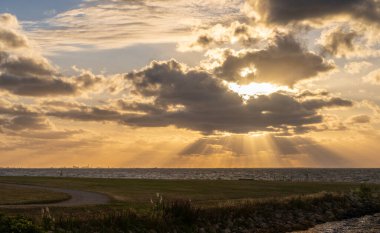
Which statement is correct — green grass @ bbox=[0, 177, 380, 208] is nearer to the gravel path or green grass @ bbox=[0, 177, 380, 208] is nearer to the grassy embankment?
the grassy embankment

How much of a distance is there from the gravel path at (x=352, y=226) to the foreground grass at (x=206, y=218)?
125cm

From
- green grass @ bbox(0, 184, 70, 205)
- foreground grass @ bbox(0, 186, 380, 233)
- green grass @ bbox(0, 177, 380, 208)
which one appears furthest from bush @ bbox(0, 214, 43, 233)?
green grass @ bbox(0, 184, 70, 205)

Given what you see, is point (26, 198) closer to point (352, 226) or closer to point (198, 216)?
point (198, 216)

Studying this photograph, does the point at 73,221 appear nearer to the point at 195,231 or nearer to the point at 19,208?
the point at 195,231

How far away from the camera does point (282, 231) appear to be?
37156 millimetres

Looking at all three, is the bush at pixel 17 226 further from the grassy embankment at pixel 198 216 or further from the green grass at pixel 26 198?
the green grass at pixel 26 198

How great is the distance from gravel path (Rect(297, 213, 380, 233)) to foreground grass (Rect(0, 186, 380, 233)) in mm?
1249

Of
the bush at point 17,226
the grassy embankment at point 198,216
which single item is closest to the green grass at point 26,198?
the grassy embankment at point 198,216

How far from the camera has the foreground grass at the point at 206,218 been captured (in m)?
27.0

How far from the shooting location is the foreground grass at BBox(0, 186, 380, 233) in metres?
27.0

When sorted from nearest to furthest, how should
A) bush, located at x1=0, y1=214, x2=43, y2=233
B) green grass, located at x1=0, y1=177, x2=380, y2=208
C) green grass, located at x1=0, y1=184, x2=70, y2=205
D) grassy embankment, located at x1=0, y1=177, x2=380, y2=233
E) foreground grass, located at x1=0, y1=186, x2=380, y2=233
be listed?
bush, located at x1=0, y1=214, x2=43, y2=233, foreground grass, located at x1=0, y1=186, x2=380, y2=233, grassy embankment, located at x1=0, y1=177, x2=380, y2=233, green grass, located at x1=0, y1=184, x2=70, y2=205, green grass, located at x1=0, y1=177, x2=380, y2=208

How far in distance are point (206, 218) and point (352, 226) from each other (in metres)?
13.6

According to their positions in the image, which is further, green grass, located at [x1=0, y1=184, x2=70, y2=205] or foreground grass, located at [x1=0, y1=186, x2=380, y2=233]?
green grass, located at [x1=0, y1=184, x2=70, y2=205]

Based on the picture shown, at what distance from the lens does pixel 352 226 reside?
40.1 m
